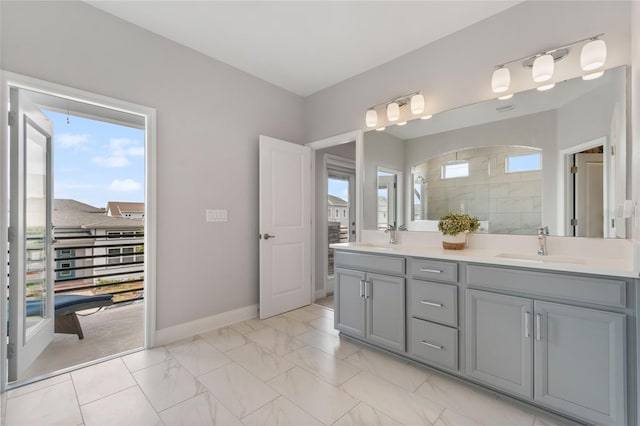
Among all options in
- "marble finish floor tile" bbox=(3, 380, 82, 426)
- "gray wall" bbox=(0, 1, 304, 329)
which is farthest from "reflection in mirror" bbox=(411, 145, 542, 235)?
Result: "marble finish floor tile" bbox=(3, 380, 82, 426)

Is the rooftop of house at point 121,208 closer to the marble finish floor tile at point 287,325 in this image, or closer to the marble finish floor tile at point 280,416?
the marble finish floor tile at point 287,325

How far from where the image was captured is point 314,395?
1730 millimetres

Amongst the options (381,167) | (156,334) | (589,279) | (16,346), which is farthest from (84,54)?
(589,279)

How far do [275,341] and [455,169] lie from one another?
223cm

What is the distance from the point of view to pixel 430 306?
1.98 m

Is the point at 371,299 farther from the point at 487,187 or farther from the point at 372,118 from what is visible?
the point at 372,118

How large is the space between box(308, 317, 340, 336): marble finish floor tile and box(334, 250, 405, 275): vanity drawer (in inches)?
26.7

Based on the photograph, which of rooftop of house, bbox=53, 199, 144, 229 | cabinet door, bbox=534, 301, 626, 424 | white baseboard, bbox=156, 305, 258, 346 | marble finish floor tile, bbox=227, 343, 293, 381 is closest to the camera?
cabinet door, bbox=534, 301, 626, 424

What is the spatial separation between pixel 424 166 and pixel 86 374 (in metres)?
3.18

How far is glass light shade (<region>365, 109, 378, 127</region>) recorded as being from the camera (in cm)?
287

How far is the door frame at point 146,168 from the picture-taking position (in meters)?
1.75

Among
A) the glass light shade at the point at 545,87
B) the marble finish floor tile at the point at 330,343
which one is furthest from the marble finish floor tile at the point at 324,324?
the glass light shade at the point at 545,87

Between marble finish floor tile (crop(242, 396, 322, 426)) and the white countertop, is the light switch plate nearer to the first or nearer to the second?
the white countertop

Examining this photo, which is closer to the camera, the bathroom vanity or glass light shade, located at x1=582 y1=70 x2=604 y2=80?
the bathroom vanity
